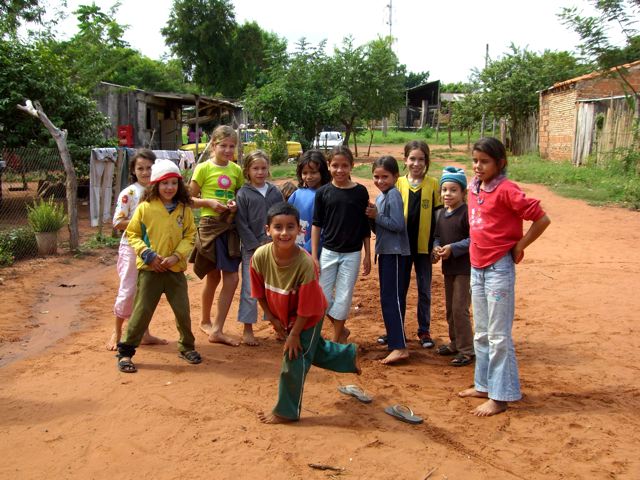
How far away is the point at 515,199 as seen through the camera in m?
3.49

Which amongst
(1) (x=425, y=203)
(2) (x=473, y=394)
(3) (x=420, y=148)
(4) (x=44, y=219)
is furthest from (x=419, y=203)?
(4) (x=44, y=219)

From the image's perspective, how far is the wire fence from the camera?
8008 mm

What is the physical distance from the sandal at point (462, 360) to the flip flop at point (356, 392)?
3.11 ft

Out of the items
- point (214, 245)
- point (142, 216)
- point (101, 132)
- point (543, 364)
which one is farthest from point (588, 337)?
point (101, 132)

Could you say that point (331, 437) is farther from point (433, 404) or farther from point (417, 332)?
point (417, 332)

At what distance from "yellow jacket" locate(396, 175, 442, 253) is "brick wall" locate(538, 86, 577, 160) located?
698 inches

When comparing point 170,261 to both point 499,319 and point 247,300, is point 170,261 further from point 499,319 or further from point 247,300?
point 499,319

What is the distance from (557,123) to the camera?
22422 mm

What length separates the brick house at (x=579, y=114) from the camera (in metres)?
17.6

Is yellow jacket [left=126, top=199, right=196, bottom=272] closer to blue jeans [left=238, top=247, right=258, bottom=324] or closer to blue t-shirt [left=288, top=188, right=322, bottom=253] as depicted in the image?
blue jeans [left=238, top=247, right=258, bottom=324]

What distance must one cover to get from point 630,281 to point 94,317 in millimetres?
5928

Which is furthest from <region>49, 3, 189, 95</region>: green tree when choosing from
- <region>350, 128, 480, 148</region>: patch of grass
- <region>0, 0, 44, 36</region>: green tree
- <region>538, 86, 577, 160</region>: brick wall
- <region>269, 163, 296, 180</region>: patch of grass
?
<region>350, 128, 480, 148</region>: patch of grass

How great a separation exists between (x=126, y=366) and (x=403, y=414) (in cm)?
199

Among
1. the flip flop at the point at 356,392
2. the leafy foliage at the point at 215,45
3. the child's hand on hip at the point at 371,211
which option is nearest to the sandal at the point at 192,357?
the flip flop at the point at 356,392
